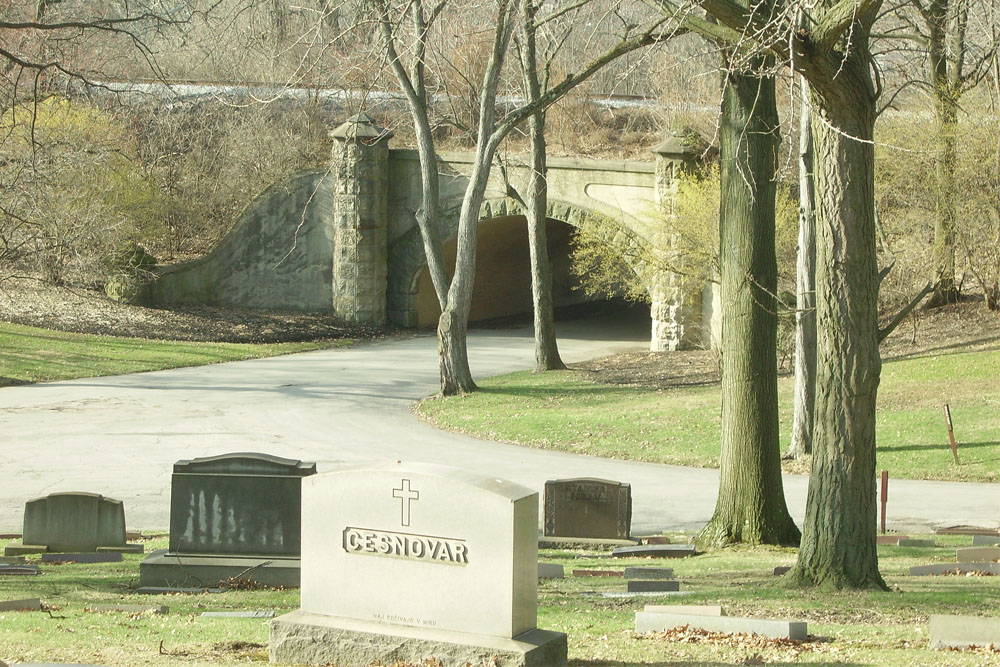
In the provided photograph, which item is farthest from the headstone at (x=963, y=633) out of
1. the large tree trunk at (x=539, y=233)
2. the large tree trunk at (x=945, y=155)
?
the large tree trunk at (x=945, y=155)

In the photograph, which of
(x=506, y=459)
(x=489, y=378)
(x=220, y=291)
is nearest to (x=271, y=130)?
(x=220, y=291)

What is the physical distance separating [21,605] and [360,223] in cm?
2490

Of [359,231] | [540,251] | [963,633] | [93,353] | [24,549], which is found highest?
[359,231]

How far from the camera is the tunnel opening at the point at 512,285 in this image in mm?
34406

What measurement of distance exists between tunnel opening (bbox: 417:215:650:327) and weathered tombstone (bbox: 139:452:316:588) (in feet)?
76.7

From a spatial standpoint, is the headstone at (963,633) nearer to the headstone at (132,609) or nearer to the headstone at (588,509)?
the headstone at (132,609)

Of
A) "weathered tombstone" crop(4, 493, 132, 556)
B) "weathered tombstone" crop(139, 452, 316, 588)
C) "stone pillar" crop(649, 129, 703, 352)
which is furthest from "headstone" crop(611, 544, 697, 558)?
"stone pillar" crop(649, 129, 703, 352)

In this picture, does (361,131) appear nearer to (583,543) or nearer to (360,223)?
(360,223)

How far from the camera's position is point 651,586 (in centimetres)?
879

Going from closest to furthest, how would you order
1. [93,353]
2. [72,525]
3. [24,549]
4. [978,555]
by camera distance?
[978,555] → [24,549] → [72,525] → [93,353]

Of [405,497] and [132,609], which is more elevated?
[405,497]

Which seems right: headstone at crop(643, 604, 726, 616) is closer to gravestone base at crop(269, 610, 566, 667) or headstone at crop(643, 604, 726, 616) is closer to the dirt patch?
gravestone base at crop(269, 610, 566, 667)

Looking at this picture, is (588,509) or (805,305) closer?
(588,509)

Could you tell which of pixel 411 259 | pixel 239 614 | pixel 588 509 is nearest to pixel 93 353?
pixel 411 259
